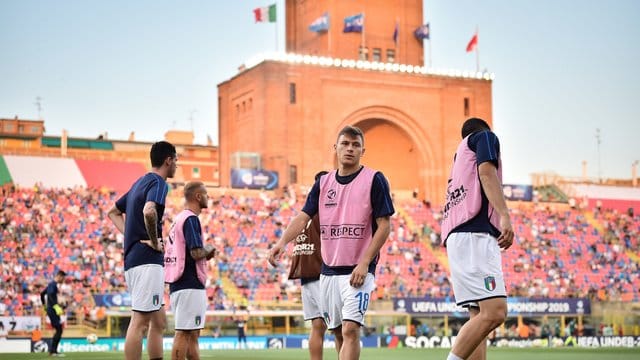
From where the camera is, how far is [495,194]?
28.6ft

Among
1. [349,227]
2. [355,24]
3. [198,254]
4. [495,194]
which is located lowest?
[198,254]

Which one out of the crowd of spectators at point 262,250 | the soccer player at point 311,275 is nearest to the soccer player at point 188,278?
the soccer player at point 311,275

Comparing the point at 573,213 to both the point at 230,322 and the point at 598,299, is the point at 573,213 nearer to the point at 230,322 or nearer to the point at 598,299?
the point at 598,299

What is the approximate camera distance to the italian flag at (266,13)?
66.2 m

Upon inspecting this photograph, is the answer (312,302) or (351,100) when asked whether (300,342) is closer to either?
(312,302)

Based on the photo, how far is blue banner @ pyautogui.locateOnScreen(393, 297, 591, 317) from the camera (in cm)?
4181

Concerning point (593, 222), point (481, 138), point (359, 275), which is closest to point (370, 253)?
point (359, 275)

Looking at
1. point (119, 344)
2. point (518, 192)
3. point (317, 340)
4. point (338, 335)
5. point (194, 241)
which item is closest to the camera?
point (338, 335)

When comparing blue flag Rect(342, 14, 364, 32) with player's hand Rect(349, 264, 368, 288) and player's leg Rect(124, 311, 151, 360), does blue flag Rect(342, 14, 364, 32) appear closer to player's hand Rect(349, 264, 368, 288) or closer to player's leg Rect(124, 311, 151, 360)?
player's leg Rect(124, 311, 151, 360)

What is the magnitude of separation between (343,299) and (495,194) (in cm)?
189

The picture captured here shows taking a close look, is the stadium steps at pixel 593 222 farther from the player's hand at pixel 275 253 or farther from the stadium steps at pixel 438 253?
the player's hand at pixel 275 253

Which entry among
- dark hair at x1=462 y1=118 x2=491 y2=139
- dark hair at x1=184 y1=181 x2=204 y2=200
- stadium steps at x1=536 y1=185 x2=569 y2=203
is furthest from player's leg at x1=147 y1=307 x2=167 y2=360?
stadium steps at x1=536 y1=185 x2=569 y2=203

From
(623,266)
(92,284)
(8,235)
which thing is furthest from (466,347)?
(623,266)

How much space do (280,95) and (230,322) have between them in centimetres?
2982
